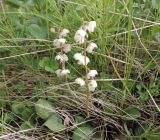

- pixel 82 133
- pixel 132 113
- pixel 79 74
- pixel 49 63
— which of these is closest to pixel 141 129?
pixel 132 113

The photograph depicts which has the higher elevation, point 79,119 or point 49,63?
point 49,63

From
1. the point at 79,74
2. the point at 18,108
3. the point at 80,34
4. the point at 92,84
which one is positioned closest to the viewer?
the point at 80,34

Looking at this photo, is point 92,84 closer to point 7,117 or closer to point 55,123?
point 55,123

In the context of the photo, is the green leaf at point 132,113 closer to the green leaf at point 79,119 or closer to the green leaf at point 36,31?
the green leaf at point 79,119

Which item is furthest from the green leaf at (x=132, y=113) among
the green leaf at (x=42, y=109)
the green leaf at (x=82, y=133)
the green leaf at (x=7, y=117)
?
the green leaf at (x=7, y=117)

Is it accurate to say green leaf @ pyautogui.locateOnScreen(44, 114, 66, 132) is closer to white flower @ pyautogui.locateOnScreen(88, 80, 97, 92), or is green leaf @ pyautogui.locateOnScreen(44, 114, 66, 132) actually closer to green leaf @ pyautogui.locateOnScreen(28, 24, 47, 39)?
white flower @ pyautogui.locateOnScreen(88, 80, 97, 92)

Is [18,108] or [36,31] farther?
[36,31]

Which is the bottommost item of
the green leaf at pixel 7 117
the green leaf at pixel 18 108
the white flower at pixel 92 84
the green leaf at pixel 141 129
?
the green leaf at pixel 141 129
